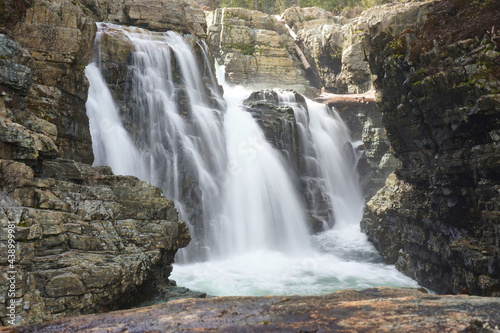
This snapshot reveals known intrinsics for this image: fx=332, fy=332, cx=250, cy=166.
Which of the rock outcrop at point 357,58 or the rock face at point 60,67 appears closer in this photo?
the rock face at point 60,67

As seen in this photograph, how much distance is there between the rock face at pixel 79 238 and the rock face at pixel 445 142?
923 cm

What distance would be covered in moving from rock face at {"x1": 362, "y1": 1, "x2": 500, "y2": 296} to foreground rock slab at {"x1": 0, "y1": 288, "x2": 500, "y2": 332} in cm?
755

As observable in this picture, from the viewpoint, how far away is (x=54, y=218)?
6336 millimetres

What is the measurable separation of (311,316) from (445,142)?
1075cm

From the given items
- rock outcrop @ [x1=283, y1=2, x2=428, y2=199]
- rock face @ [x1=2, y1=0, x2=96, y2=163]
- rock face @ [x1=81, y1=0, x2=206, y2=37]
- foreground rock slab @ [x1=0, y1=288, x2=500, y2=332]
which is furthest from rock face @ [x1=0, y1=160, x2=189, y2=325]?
rock face @ [x1=81, y1=0, x2=206, y2=37]

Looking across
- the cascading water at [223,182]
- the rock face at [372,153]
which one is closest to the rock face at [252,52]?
the rock face at [372,153]

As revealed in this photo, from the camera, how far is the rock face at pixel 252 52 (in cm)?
3731

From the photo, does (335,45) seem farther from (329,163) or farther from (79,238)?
(79,238)

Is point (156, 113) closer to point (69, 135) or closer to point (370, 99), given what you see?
point (69, 135)

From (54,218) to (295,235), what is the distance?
14.5 meters

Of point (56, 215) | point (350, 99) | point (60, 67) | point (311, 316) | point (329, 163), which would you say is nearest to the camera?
point (311, 316)

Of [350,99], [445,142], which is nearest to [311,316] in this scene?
[445,142]

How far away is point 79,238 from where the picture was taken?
6.58 metres

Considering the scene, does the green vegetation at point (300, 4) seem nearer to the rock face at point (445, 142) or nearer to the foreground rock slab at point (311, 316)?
the rock face at point (445, 142)
